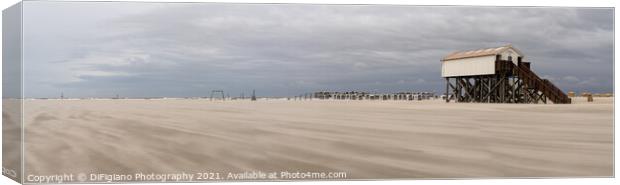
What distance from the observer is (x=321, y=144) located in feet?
36.4

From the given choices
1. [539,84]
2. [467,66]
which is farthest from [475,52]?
[539,84]

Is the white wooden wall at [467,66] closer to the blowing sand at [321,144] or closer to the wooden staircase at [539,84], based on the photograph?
the wooden staircase at [539,84]

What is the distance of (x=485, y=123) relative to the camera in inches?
510

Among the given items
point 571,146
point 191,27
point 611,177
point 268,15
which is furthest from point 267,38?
point 611,177

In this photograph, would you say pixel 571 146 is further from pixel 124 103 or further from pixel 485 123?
pixel 124 103

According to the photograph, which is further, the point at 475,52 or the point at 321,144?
the point at 475,52

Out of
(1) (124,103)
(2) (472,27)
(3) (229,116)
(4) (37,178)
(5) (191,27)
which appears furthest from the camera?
(3) (229,116)

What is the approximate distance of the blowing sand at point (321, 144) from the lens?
9.88 meters

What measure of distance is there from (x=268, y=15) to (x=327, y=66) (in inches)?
61.6

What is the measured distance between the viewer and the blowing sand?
988 centimetres

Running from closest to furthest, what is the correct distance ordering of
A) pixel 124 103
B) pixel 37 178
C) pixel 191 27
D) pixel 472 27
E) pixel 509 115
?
pixel 37 178 < pixel 191 27 < pixel 472 27 < pixel 124 103 < pixel 509 115

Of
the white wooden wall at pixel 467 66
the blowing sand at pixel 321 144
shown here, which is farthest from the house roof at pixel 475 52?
the blowing sand at pixel 321 144

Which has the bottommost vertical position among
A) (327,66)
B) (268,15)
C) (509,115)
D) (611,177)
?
(611,177)

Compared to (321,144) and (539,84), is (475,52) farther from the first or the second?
(321,144)
